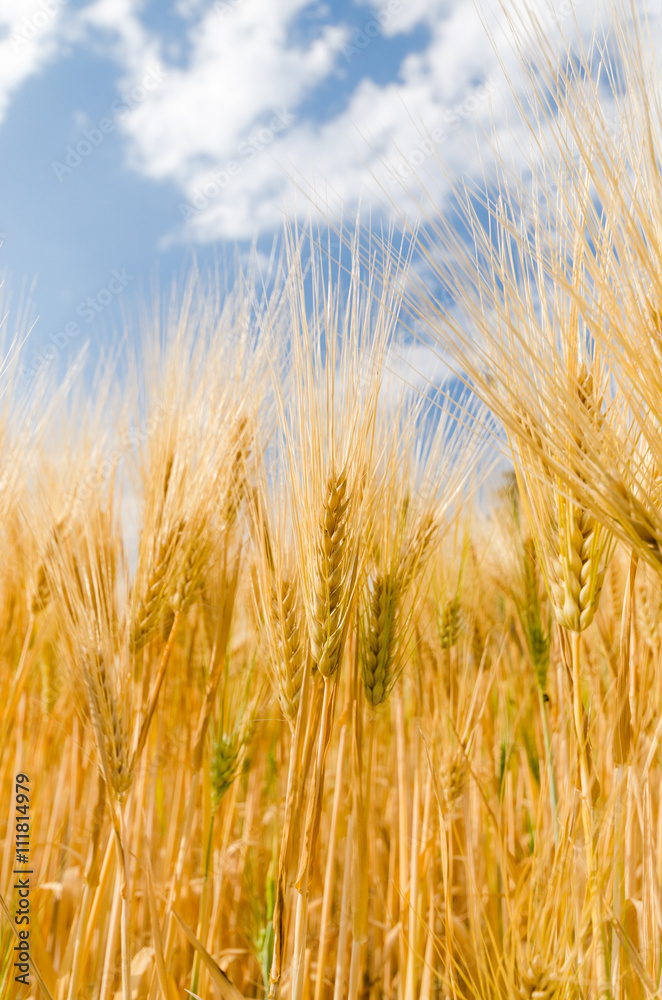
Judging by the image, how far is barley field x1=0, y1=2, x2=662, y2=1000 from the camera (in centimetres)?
78

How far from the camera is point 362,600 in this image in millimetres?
1205

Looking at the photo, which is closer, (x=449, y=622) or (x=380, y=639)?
(x=380, y=639)

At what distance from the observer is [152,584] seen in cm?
128

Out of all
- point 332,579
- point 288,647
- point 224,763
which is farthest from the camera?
point 224,763

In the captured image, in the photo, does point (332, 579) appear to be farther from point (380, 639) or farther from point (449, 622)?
point (449, 622)

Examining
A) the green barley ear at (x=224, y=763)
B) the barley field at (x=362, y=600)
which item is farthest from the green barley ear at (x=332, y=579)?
the green barley ear at (x=224, y=763)

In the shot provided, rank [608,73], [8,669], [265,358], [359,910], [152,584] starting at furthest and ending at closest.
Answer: [8,669], [265,358], [152,584], [359,910], [608,73]

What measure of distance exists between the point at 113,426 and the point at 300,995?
151 centimetres

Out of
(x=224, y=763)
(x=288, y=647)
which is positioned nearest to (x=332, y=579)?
(x=288, y=647)

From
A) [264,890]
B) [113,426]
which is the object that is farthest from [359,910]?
[113,426]

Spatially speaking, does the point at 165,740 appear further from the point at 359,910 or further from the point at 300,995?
the point at 300,995

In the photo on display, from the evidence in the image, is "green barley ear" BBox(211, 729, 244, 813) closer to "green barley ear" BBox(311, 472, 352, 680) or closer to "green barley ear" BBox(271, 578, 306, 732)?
"green barley ear" BBox(271, 578, 306, 732)

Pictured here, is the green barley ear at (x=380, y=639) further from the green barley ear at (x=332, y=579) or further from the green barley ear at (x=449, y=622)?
the green barley ear at (x=449, y=622)

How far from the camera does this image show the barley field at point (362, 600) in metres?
0.78
